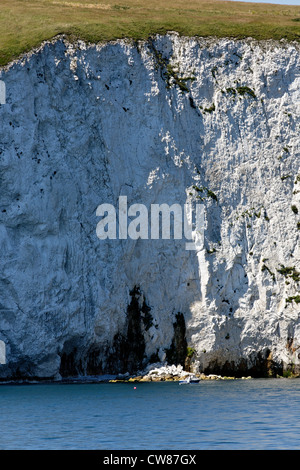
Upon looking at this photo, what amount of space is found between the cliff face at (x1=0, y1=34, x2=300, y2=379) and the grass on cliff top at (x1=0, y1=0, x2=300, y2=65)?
1216 mm

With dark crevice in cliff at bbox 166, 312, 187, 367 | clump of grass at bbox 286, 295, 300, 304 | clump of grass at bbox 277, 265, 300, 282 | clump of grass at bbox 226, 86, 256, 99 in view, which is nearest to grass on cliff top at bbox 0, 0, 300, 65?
clump of grass at bbox 226, 86, 256, 99

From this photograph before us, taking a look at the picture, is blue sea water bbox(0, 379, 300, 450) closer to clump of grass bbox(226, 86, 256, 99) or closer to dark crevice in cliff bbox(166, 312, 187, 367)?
dark crevice in cliff bbox(166, 312, 187, 367)

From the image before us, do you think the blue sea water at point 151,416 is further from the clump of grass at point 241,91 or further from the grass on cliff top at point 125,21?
the grass on cliff top at point 125,21

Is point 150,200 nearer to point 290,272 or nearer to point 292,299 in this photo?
point 290,272

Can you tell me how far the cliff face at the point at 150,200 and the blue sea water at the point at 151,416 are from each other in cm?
459

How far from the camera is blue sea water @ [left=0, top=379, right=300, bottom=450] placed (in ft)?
92.7

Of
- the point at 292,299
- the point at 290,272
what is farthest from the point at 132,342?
the point at 290,272

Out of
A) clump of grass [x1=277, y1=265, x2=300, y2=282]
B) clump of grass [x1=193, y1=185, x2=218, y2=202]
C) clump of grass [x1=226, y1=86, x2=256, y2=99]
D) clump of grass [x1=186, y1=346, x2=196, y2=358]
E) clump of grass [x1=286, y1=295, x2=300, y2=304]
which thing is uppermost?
clump of grass [x1=226, y1=86, x2=256, y2=99]

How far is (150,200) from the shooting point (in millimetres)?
55250

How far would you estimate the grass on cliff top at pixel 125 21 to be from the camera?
2203 inches

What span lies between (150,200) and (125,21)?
14.8 m

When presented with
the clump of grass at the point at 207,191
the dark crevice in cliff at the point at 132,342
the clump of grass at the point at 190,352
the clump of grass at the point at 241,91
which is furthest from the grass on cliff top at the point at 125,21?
the clump of grass at the point at 190,352
